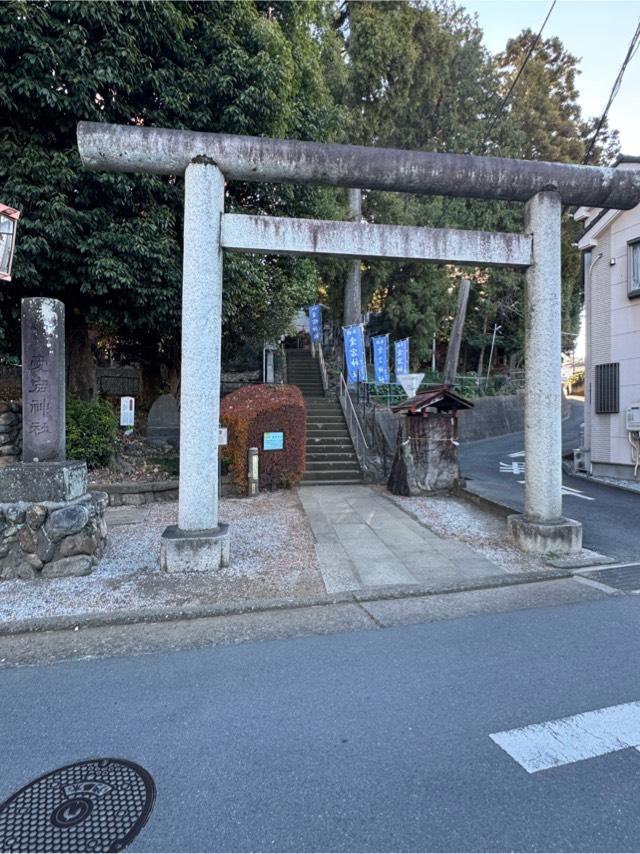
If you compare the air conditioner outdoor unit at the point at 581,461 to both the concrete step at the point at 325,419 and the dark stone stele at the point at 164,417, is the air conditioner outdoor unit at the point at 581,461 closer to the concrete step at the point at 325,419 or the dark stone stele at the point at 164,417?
the concrete step at the point at 325,419

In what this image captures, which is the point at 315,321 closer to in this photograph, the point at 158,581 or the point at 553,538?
the point at 553,538

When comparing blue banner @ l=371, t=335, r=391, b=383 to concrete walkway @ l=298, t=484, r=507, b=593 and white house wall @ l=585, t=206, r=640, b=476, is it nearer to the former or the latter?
white house wall @ l=585, t=206, r=640, b=476

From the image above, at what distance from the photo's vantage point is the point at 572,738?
8.77 feet

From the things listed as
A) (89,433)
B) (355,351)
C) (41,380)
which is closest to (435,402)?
(355,351)

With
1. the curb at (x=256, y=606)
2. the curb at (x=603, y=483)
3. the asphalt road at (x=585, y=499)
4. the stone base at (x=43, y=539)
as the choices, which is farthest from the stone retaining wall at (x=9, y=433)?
the curb at (x=603, y=483)

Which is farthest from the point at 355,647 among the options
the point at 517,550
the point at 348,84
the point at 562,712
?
the point at 348,84

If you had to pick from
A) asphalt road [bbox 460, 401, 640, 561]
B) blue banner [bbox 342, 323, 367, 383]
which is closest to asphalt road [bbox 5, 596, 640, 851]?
asphalt road [bbox 460, 401, 640, 561]

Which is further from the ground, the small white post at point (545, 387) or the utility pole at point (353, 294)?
the utility pole at point (353, 294)

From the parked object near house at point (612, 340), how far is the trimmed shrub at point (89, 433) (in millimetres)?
11353

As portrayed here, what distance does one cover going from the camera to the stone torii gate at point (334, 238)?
17.8 ft

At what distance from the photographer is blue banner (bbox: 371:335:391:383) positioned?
59.1 feet

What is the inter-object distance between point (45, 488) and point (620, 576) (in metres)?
6.48

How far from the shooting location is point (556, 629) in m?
4.07

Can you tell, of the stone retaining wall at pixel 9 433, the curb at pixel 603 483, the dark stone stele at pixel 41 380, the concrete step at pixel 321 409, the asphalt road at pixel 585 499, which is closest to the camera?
the dark stone stele at pixel 41 380
